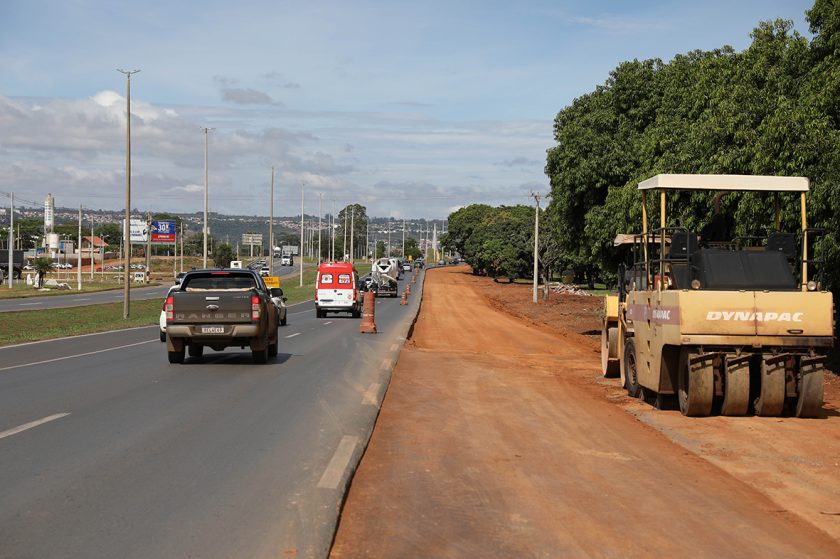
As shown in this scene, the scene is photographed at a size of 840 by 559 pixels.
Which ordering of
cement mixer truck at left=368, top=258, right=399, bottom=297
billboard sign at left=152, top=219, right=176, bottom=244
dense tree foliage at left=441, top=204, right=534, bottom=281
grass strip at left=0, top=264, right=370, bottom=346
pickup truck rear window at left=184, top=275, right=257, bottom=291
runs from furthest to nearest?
billboard sign at left=152, top=219, right=176, bottom=244 < dense tree foliage at left=441, top=204, right=534, bottom=281 < cement mixer truck at left=368, top=258, right=399, bottom=297 < grass strip at left=0, top=264, right=370, bottom=346 < pickup truck rear window at left=184, top=275, right=257, bottom=291

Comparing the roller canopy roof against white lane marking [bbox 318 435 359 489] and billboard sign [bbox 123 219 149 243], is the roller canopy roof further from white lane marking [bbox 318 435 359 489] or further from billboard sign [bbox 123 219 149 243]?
billboard sign [bbox 123 219 149 243]

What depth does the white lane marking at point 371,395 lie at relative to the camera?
14007 millimetres

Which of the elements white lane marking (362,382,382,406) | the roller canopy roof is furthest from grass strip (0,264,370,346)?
the roller canopy roof

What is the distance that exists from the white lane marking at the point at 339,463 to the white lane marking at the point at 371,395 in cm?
311

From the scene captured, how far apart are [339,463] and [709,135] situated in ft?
50.9

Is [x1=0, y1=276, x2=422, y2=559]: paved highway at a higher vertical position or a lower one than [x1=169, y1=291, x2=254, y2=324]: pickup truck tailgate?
lower

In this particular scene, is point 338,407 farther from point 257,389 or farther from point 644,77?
point 644,77

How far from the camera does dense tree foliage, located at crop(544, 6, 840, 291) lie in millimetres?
18547

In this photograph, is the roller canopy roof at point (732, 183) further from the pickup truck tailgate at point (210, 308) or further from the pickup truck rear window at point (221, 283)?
the pickup truck rear window at point (221, 283)

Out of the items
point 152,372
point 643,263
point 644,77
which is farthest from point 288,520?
point 644,77

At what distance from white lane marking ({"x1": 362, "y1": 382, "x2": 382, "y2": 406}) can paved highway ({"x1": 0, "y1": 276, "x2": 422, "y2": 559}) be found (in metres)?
0.02

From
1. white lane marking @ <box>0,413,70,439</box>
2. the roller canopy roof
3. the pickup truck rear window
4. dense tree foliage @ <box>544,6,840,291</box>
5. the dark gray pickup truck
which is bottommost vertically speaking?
white lane marking @ <box>0,413,70,439</box>

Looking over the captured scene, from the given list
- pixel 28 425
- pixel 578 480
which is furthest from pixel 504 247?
pixel 578 480

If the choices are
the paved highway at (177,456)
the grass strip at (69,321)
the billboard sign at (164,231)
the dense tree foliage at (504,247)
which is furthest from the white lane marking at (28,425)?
the billboard sign at (164,231)
